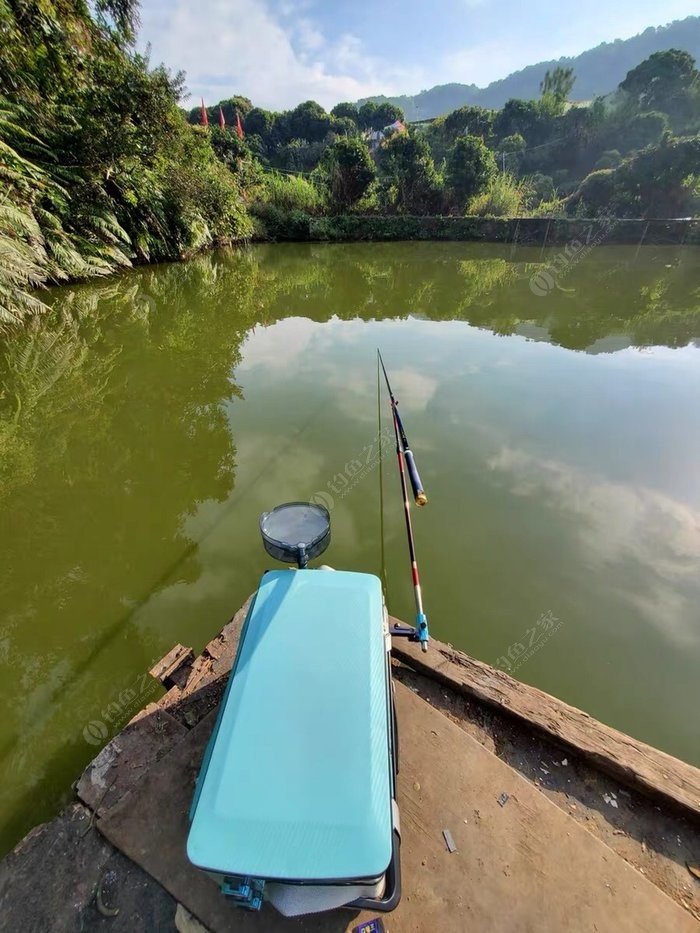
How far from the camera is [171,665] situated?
6.66ft

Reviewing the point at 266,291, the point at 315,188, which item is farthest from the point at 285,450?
the point at 315,188

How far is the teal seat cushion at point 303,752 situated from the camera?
0.90 m

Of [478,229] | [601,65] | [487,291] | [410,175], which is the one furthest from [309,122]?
[601,65]

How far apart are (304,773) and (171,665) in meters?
1.31

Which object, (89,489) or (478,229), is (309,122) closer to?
(478,229)

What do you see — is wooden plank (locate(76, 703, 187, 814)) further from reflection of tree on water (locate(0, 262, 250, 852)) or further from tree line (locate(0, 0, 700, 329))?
tree line (locate(0, 0, 700, 329))

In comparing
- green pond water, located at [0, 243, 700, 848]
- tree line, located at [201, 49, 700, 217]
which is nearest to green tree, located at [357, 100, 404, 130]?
tree line, located at [201, 49, 700, 217]

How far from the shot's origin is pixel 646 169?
60.6 feet

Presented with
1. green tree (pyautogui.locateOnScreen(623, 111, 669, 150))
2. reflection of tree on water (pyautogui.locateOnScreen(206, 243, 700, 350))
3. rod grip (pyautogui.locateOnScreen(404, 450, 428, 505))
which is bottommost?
reflection of tree on water (pyautogui.locateOnScreen(206, 243, 700, 350))

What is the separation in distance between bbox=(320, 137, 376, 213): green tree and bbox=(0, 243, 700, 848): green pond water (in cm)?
1579

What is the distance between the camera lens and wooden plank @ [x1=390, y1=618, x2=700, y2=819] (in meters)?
1.53

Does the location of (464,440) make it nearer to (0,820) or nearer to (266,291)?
(0,820)

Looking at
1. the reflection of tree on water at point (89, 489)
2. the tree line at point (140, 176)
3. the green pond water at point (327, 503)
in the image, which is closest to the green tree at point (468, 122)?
the tree line at point (140, 176)

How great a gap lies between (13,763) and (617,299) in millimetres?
12503
